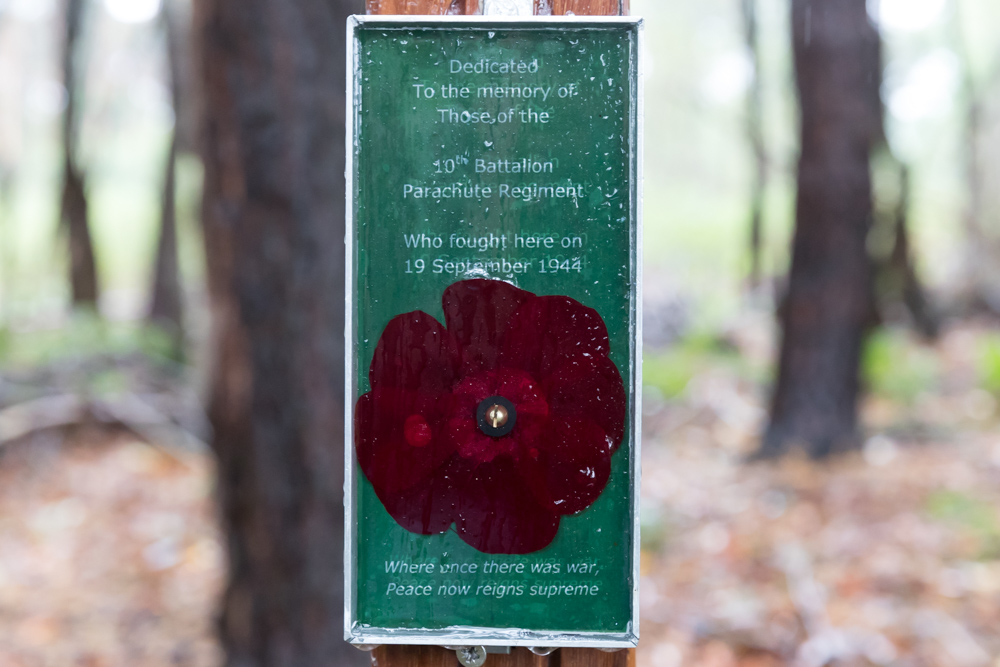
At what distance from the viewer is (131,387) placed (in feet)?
23.9

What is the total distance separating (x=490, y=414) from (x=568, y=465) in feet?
0.43

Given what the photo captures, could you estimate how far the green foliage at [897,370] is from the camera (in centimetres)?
693

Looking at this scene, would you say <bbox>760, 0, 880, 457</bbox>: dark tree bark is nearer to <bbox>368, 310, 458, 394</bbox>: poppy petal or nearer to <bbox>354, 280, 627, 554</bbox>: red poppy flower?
<bbox>354, 280, 627, 554</bbox>: red poppy flower

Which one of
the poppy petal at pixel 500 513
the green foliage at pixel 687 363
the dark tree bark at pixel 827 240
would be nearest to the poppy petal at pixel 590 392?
the poppy petal at pixel 500 513

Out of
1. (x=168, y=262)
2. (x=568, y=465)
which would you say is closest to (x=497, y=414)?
(x=568, y=465)

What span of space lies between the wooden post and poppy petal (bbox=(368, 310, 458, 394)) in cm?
39

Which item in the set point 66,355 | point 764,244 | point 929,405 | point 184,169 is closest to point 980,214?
point 764,244

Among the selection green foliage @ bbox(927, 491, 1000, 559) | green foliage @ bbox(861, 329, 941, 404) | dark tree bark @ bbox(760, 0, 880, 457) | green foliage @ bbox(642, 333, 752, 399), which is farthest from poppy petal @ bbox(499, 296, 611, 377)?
green foliage @ bbox(642, 333, 752, 399)

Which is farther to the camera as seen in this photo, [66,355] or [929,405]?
[66,355]

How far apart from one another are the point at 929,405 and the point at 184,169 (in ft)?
31.0

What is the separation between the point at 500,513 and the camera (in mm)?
1050

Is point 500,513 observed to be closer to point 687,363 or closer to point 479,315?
point 479,315

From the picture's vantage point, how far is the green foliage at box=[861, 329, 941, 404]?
6.93m

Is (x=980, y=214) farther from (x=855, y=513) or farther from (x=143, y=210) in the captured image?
(x=143, y=210)
